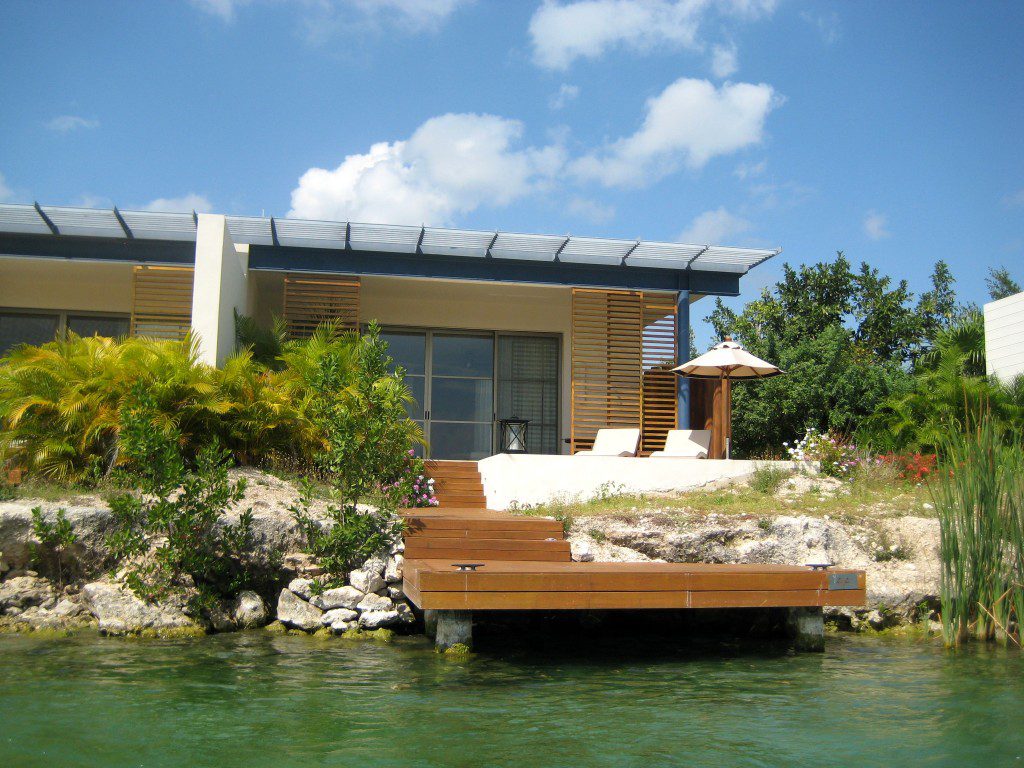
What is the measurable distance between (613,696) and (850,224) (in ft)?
72.8

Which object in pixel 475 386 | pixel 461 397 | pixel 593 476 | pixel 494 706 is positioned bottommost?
pixel 494 706

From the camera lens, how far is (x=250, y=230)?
42.1ft

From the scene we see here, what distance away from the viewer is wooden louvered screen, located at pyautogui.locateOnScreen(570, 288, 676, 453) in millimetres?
14438

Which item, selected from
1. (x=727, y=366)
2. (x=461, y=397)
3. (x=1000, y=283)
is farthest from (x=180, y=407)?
(x=1000, y=283)

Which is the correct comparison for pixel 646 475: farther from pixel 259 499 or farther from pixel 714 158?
pixel 714 158

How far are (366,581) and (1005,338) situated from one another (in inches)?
521

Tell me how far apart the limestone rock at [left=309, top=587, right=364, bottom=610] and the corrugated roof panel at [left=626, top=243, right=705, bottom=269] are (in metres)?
7.37

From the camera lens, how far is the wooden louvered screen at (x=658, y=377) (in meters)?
14.6

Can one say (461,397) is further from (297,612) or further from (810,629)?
(810,629)

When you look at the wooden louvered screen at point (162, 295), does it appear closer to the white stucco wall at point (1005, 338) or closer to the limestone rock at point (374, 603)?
the limestone rock at point (374, 603)

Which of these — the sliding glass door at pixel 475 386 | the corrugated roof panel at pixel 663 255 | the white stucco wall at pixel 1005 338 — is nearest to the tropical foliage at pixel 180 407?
the sliding glass door at pixel 475 386

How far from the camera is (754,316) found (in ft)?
80.5

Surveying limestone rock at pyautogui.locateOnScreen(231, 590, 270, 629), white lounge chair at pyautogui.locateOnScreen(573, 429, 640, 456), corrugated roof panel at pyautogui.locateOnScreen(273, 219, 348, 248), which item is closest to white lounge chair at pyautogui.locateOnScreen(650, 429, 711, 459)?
white lounge chair at pyautogui.locateOnScreen(573, 429, 640, 456)

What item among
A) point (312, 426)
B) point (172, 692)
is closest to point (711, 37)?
point (312, 426)
